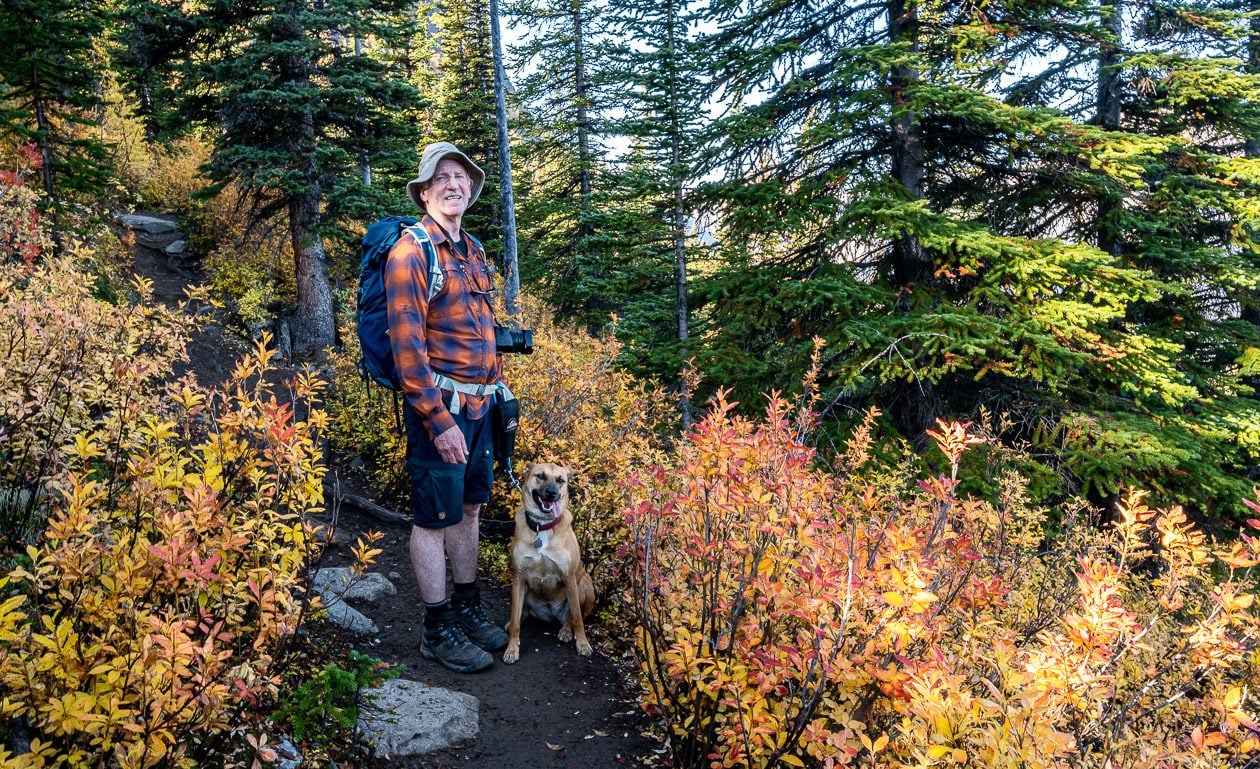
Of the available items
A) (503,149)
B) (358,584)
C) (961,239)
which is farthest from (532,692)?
(503,149)

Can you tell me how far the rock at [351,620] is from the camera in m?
4.04

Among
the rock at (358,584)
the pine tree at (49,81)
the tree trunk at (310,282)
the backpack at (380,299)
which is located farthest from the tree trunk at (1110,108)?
the pine tree at (49,81)

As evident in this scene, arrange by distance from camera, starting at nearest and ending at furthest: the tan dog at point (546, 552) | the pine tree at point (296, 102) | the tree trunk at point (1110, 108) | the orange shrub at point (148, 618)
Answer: the orange shrub at point (148, 618)
the tan dog at point (546, 552)
the tree trunk at point (1110, 108)
the pine tree at point (296, 102)

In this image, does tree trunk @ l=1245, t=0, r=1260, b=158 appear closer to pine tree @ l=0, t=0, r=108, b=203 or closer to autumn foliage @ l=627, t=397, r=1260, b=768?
autumn foliage @ l=627, t=397, r=1260, b=768

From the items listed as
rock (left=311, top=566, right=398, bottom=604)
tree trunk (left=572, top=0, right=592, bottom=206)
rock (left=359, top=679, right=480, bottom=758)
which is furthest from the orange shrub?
tree trunk (left=572, top=0, right=592, bottom=206)

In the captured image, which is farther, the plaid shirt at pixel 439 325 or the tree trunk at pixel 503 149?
the tree trunk at pixel 503 149

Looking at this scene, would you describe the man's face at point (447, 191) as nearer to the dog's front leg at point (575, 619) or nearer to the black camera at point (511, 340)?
the black camera at point (511, 340)

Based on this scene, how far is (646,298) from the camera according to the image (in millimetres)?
15133

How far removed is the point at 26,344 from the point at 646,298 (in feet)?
42.0

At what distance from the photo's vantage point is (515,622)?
4.08 m

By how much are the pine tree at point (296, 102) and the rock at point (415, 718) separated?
9463mm

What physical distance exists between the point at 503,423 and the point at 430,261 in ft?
3.54

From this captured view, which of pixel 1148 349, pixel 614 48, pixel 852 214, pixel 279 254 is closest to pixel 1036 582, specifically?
pixel 1148 349

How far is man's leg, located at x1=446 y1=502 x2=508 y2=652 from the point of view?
12.8 feet
